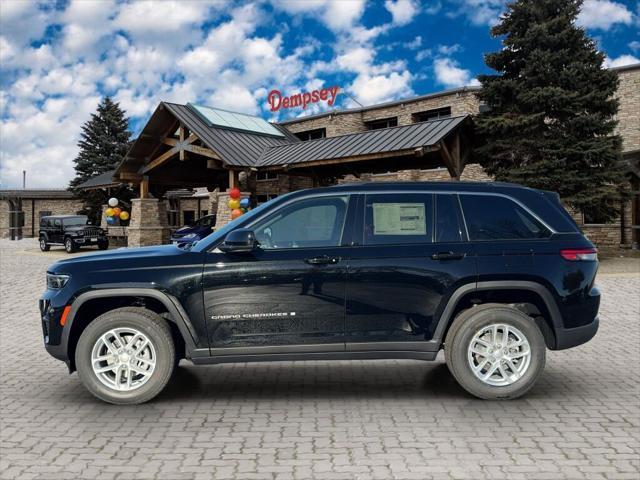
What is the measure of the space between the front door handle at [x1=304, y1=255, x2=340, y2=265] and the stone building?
2057 inches

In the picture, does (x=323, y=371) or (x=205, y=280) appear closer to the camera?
(x=205, y=280)

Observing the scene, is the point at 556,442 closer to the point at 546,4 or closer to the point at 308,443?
the point at 308,443

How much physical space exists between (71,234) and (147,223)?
383cm

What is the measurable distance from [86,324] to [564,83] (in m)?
18.6

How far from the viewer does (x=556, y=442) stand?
4.42 metres

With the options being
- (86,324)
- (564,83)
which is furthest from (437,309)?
(564,83)

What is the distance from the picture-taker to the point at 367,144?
2147cm

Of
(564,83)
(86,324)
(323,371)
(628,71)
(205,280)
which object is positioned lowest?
(323,371)

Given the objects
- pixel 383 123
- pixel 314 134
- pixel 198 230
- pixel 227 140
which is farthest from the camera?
pixel 314 134

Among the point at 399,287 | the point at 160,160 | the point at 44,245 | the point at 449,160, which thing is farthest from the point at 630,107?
the point at 44,245

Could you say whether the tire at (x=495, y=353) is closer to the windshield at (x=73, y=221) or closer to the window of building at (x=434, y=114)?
the windshield at (x=73, y=221)

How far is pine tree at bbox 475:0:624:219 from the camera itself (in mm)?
19594

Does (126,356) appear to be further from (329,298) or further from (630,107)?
(630,107)

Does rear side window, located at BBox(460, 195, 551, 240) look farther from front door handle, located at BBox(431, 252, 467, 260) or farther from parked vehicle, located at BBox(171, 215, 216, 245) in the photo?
parked vehicle, located at BBox(171, 215, 216, 245)
